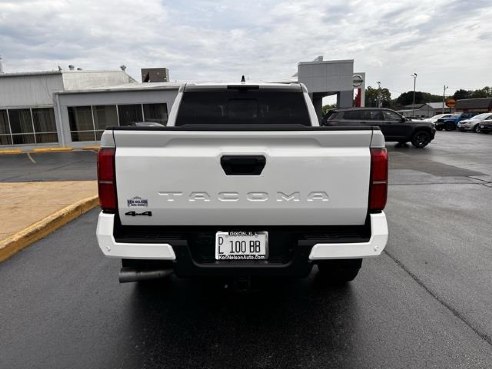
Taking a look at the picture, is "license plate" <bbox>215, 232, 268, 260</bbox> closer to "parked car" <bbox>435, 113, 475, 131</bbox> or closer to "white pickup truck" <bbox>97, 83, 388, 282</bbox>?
"white pickup truck" <bbox>97, 83, 388, 282</bbox>

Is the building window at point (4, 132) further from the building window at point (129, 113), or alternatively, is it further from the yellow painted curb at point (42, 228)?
the yellow painted curb at point (42, 228)

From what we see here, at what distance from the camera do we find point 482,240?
17.3ft

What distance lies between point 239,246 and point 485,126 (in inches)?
1280

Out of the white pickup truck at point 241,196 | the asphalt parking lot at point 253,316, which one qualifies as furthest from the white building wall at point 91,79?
the white pickup truck at point 241,196

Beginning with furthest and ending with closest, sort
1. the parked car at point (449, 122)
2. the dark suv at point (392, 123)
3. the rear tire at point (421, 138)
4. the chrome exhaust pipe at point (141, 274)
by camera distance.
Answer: the parked car at point (449, 122) < the rear tire at point (421, 138) < the dark suv at point (392, 123) < the chrome exhaust pipe at point (141, 274)

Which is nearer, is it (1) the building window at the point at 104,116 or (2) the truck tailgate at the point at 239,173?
Result: (2) the truck tailgate at the point at 239,173

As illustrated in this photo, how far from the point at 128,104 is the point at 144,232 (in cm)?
2147

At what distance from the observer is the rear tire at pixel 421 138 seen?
1883 cm

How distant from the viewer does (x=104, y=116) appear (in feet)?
75.6

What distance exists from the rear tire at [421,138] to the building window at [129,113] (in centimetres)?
1548

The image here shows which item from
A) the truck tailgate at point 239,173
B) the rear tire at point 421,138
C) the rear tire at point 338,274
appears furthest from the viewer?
the rear tire at point 421,138

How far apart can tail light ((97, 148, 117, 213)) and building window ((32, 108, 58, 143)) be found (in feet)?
78.7

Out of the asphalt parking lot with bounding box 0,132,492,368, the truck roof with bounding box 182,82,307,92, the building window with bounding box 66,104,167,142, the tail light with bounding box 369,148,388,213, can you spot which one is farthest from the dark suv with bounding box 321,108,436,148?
the tail light with bounding box 369,148,388,213

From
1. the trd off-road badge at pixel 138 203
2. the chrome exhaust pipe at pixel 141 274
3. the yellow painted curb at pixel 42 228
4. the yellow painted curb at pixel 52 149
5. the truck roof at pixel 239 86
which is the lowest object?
the yellow painted curb at pixel 52 149
